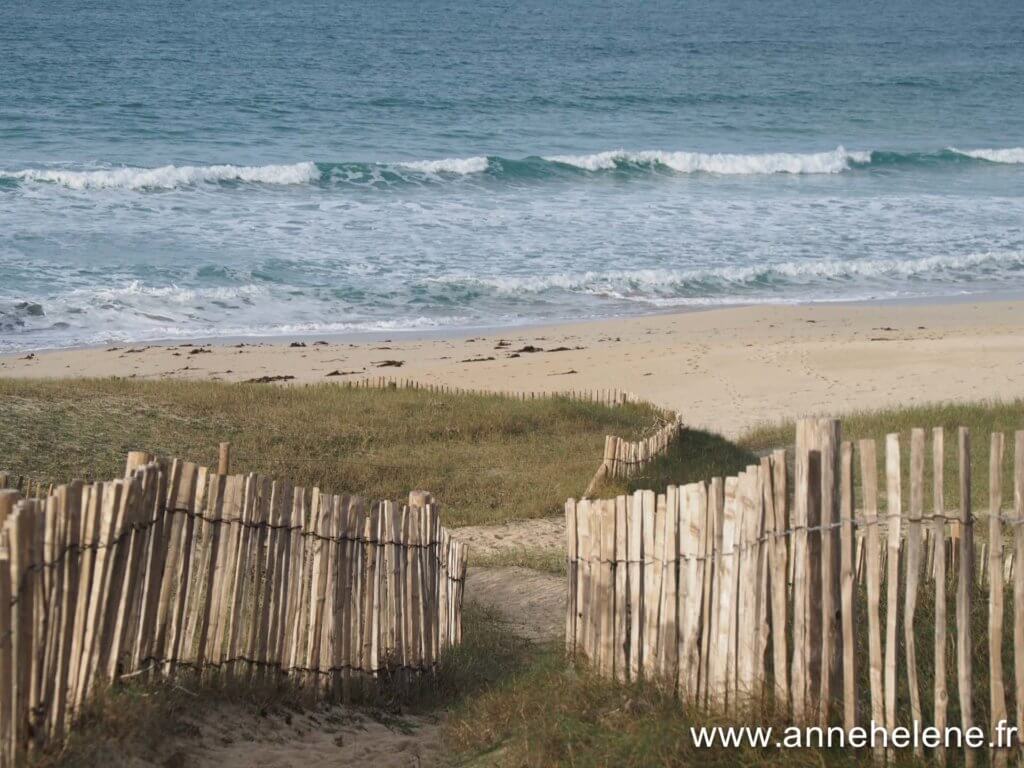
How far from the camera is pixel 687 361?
18.0 m

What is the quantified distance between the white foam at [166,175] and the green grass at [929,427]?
22699 mm

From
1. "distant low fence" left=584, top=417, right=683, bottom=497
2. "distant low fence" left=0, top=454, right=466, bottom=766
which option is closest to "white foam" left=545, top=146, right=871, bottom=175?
"distant low fence" left=584, top=417, right=683, bottom=497

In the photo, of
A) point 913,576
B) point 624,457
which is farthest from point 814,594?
point 624,457

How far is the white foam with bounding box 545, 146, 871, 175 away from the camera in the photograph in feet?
127

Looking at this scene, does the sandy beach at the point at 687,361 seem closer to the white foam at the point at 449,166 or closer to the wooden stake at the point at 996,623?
the wooden stake at the point at 996,623

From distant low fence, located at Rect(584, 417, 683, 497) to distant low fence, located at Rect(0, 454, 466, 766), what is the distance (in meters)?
3.73

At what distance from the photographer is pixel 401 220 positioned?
30.1m

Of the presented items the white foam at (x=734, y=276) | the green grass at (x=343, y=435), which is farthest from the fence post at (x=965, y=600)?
the white foam at (x=734, y=276)

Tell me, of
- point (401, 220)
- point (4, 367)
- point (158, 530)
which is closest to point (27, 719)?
point (158, 530)

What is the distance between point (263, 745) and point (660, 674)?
64.6 inches

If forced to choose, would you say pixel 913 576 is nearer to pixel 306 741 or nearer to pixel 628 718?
pixel 628 718

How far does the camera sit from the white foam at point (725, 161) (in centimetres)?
3856

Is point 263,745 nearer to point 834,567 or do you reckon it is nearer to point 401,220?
point 834,567

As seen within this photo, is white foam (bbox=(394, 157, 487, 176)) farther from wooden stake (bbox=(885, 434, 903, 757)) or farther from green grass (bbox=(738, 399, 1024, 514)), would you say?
wooden stake (bbox=(885, 434, 903, 757))
